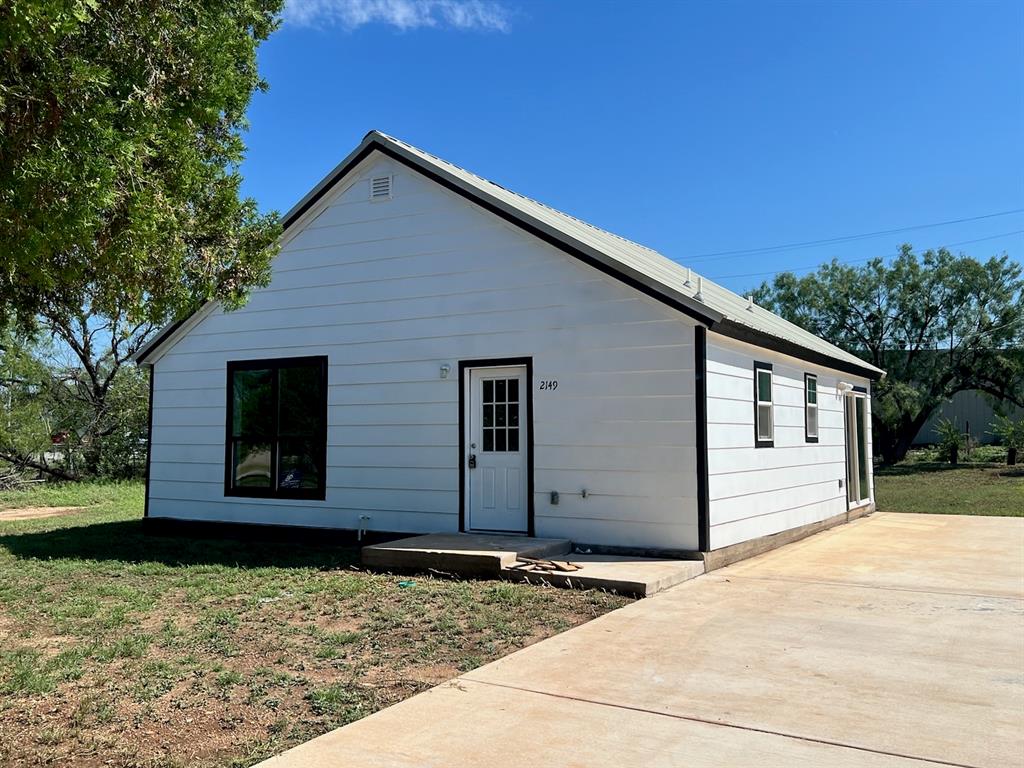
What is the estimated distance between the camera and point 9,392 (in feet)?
69.2

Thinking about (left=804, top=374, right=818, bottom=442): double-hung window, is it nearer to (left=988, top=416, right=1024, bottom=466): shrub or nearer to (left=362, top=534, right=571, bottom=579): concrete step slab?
(left=362, top=534, right=571, bottom=579): concrete step slab

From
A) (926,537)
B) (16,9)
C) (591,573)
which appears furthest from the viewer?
(926,537)

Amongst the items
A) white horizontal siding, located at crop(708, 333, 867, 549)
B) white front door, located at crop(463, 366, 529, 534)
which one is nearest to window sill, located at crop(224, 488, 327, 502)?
white front door, located at crop(463, 366, 529, 534)

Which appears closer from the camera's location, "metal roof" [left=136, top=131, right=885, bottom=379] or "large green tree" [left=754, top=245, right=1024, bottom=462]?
"metal roof" [left=136, top=131, right=885, bottom=379]

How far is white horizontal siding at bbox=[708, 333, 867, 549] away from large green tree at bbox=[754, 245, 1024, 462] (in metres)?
14.1

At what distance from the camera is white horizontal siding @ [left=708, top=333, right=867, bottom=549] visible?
30.6ft

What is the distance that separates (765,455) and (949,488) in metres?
12.7

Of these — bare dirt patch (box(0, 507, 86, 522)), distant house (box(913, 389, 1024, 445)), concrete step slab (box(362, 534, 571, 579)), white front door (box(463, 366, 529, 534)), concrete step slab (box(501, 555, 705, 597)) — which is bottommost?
bare dirt patch (box(0, 507, 86, 522))

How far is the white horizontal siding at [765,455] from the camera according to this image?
933 centimetres

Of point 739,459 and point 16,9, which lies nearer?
point 16,9

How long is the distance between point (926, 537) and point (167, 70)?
11549 mm

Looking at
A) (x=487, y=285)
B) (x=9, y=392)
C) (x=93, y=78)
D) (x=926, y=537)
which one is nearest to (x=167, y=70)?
(x=93, y=78)

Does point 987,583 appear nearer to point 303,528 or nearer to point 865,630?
point 865,630

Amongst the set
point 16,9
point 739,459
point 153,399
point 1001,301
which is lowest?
point 739,459
